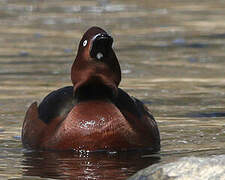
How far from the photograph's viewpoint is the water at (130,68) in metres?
8.59

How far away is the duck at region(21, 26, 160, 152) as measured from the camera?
8641mm

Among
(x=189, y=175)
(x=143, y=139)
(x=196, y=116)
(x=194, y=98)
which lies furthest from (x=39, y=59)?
(x=189, y=175)

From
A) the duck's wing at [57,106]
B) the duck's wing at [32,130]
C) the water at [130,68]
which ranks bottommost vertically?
the water at [130,68]

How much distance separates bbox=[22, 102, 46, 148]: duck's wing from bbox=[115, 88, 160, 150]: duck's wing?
72 centimetres

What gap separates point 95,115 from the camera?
871 centimetres

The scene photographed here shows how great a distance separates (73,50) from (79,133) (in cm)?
729

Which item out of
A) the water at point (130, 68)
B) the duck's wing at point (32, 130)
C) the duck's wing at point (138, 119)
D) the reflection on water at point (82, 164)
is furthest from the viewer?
the duck's wing at point (32, 130)

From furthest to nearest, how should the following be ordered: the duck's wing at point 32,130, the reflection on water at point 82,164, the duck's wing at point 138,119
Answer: the duck's wing at point 32,130
the duck's wing at point 138,119
the reflection on water at point 82,164

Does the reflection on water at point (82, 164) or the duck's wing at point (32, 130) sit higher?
the duck's wing at point (32, 130)

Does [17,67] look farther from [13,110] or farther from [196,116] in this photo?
Result: [196,116]

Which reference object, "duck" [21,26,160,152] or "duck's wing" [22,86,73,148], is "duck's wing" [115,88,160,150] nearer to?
"duck" [21,26,160,152]

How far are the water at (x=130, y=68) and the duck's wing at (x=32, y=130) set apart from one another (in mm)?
122

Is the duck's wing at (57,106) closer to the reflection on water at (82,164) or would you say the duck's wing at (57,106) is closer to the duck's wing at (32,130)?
the duck's wing at (32,130)

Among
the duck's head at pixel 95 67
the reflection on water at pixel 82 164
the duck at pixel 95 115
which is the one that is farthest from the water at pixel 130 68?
the duck's head at pixel 95 67
